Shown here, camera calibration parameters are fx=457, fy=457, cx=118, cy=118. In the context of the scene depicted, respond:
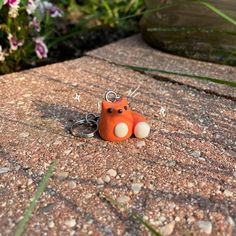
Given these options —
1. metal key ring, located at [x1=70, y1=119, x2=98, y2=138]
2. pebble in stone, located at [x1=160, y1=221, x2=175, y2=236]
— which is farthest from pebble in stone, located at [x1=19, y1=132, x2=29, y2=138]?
pebble in stone, located at [x1=160, y1=221, x2=175, y2=236]

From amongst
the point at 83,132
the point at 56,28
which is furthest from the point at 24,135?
the point at 56,28

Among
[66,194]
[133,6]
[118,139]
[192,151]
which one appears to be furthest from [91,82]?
[133,6]

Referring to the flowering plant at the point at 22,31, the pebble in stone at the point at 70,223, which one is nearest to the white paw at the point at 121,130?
the pebble in stone at the point at 70,223

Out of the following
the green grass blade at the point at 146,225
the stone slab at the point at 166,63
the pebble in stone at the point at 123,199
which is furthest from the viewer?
the stone slab at the point at 166,63

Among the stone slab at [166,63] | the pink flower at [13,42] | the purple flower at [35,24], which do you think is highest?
the purple flower at [35,24]

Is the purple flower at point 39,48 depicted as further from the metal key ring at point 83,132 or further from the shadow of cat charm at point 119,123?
the shadow of cat charm at point 119,123

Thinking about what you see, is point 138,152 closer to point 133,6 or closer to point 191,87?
point 191,87

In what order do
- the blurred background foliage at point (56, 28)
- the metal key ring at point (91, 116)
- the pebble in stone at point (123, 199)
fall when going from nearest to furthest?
the pebble in stone at point (123, 199)
the metal key ring at point (91, 116)
the blurred background foliage at point (56, 28)
